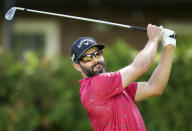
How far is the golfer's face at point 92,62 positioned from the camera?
3.46m

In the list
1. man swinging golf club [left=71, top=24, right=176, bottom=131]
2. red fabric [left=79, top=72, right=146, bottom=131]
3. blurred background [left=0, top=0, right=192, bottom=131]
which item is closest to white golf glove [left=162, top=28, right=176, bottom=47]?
man swinging golf club [left=71, top=24, right=176, bottom=131]

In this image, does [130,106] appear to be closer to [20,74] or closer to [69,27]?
[20,74]

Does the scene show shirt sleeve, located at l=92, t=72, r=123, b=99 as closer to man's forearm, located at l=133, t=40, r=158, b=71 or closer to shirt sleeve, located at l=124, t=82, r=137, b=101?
man's forearm, located at l=133, t=40, r=158, b=71

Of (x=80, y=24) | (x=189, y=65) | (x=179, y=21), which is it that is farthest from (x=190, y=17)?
(x=189, y=65)

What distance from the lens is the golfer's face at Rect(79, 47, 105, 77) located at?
3.46 meters

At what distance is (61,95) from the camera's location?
658 centimetres

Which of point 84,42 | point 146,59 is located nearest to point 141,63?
point 146,59

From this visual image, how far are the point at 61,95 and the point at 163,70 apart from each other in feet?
10.9

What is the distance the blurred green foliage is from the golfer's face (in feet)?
9.19

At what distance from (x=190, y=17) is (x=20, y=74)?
18.7ft

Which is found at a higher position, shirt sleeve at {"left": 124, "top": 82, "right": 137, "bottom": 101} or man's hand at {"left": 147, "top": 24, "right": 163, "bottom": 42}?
man's hand at {"left": 147, "top": 24, "right": 163, "bottom": 42}

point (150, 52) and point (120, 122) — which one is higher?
point (150, 52)

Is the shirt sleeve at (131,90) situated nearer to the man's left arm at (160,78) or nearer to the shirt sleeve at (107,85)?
the man's left arm at (160,78)

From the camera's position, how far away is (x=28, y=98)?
6.54 metres
